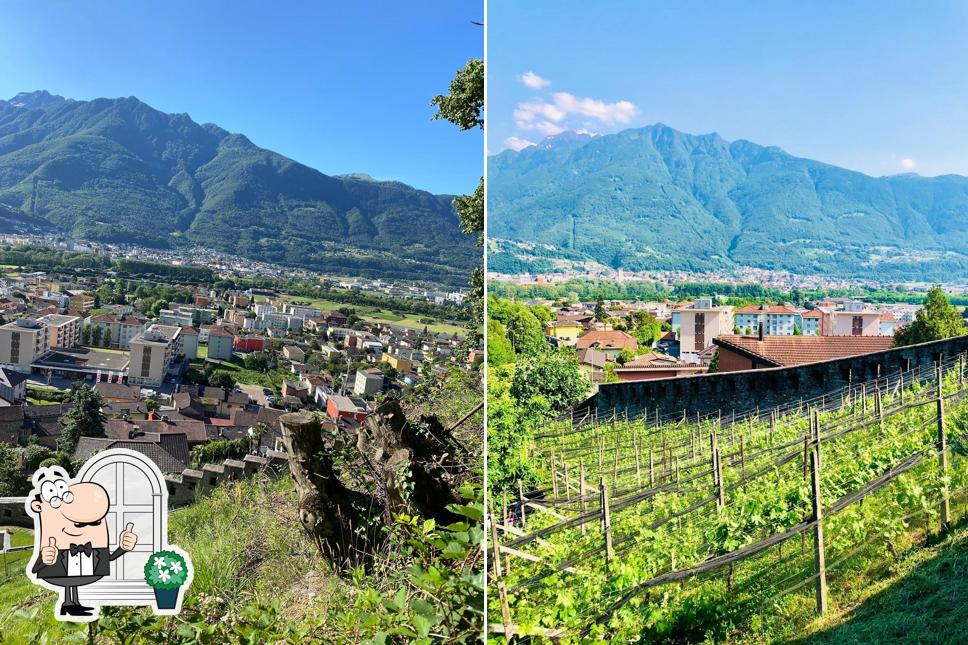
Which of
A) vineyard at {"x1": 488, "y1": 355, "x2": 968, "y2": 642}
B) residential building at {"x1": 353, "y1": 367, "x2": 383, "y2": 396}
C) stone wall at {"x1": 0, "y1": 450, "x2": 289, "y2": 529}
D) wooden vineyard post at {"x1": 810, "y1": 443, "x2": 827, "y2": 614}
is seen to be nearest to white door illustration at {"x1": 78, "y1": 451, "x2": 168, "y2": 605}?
stone wall at {"x1": 0, "y1": 450, "x2": 289, "y2": 529}

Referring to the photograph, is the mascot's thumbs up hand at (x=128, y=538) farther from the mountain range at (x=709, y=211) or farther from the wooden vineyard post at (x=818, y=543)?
Answer: the wooden vineyard post at (x=818, y=543)

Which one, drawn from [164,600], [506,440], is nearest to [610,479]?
[506,440]

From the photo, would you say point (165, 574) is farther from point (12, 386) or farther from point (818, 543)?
point (818, 543)

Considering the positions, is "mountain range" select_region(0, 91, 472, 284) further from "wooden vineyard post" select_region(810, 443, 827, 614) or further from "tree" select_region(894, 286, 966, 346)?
"tree" select_region(894, 286, 966, 346)

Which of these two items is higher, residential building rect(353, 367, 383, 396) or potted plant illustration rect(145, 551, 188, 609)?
residential building rect(353, 367, 383, 396)

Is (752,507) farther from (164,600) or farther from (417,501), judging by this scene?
(164,600)

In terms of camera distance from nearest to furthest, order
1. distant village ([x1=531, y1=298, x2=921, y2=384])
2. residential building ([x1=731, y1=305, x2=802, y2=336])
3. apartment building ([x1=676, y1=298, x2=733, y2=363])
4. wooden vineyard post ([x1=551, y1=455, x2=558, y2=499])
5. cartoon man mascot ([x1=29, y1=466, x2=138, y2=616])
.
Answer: distant village ([x1=531, y1=298, x2=921, y2=384])
residential building ([x1=731, y1=305, x2=802, y2=336])
apartment building ([x1=676, y1=298, x2=733, y2=363])
cartoon man mascot ([x1=29, y1=466, x2=138, y2=616])
wooden vineyard post ([x1=551, y1=455, x2=558, y2=499])

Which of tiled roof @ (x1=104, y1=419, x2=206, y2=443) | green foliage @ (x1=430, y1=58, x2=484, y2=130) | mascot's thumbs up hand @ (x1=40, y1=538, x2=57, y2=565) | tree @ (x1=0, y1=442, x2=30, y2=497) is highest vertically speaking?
green foliage @ (x1=430, y1=58, x2=484, y2=130)

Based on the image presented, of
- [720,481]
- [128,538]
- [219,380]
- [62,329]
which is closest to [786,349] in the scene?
[720,481]
